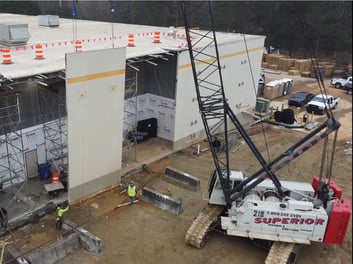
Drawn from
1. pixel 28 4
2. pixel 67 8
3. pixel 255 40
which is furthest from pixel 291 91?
pixel 28 4

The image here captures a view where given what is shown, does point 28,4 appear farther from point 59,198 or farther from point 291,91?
point 59,198

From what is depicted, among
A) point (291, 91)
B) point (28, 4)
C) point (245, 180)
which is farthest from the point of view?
point (28, 4)

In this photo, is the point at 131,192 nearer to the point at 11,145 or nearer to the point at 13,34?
the point at 11,145

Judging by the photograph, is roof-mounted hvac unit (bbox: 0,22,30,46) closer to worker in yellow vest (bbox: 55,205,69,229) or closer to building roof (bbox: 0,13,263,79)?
building roof (bbox: 0,13,263,79)

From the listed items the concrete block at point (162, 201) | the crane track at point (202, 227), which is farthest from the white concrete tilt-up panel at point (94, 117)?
the crane track at point (202, 227)

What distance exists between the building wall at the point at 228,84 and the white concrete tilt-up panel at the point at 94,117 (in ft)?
16.3

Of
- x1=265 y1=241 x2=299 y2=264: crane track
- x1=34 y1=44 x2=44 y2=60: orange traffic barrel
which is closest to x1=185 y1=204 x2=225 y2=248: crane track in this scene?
x1=265 y1=241 x2=299 y2=264: crane track

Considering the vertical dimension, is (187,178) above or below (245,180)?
below

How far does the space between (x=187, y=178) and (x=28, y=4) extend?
110 feet

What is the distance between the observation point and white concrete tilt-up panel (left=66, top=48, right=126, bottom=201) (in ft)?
48.3

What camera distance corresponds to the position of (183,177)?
18688 millimetres

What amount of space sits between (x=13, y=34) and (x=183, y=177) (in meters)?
10.8

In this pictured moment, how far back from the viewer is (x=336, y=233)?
12609 millimetres

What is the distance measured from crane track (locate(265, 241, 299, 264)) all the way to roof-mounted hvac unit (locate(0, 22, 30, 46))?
14.9m
